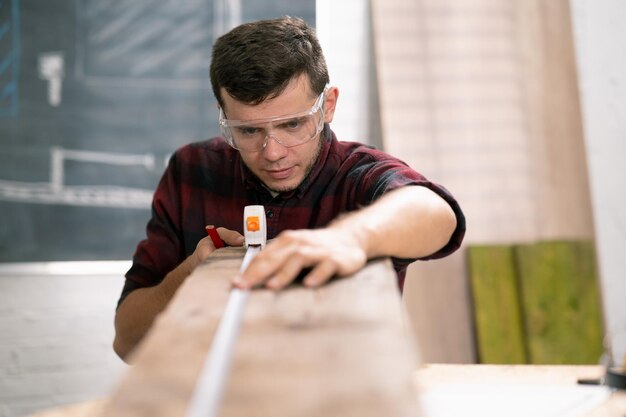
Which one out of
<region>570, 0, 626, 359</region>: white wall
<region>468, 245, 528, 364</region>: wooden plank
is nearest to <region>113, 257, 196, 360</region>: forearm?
<region>468, 245, 528, 364</region>: wooden plank

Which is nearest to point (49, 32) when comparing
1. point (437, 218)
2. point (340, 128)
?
point (340, 128)

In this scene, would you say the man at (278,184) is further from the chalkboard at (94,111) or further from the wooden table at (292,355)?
the chalkboard at (94,111)

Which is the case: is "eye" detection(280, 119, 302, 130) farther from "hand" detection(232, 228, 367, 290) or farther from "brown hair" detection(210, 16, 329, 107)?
"hand" detection(232, 228, 367, 290)

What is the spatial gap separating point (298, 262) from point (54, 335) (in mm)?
2295

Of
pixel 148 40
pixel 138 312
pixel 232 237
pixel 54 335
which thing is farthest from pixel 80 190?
pixel 232 237

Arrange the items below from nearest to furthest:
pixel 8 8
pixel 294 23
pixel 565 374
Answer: pixel 565 374, pixel 294 23, pixel 8 8

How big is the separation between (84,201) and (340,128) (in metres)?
1.15

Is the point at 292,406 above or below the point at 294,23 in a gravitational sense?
below

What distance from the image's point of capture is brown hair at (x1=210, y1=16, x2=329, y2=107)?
173 centimetres

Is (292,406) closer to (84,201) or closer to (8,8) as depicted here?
(84,201)

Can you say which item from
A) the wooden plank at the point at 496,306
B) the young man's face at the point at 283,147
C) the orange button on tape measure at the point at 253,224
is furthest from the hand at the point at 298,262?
the wooden plank at the point at 496,306

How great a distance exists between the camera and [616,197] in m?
3.22

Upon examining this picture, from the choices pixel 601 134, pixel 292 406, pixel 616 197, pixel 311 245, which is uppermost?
pixel 601 134

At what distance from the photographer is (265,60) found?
177 centimetres
